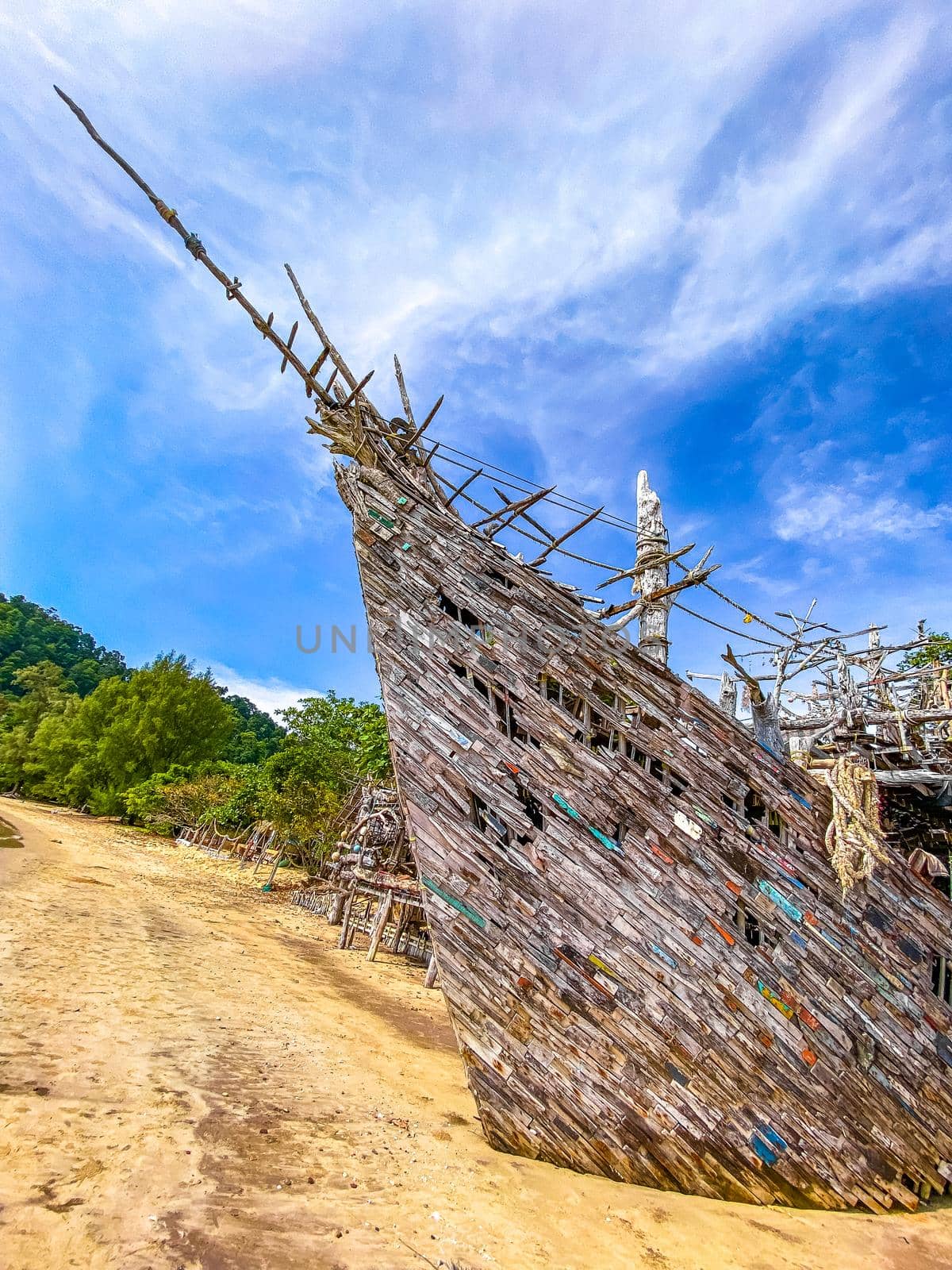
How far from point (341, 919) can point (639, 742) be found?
1429 centimetres

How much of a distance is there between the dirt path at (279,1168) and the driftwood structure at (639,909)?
451 mm

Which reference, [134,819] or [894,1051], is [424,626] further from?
[134,819]

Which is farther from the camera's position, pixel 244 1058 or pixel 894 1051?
pixel 244 1058

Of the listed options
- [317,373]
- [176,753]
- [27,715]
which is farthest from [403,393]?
[27,715]

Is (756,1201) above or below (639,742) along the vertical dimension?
below

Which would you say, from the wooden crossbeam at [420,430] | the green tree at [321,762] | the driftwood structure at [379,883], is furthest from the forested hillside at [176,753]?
the wooden crossbeam at [420,430]

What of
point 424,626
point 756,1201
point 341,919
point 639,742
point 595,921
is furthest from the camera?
point 341,919

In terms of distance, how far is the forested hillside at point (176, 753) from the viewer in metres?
22.7

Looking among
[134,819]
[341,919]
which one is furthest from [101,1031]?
[134,819]

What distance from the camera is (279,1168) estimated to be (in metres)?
3.87

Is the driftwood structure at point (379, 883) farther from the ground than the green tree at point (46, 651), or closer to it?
closer to it

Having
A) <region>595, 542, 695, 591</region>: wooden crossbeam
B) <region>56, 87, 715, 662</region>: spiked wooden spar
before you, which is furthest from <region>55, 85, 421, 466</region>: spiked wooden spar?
<region>595, 542, 695, 591</region>: wooden crossbeam

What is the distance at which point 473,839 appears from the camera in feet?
15.7

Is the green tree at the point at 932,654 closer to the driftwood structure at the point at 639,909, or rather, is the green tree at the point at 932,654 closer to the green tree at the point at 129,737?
the driftwood structure at the point at 639,909
